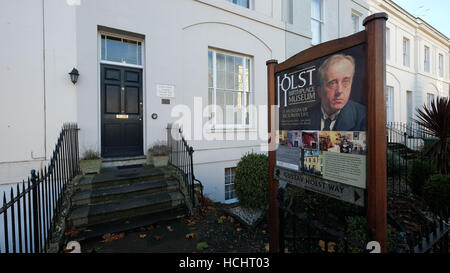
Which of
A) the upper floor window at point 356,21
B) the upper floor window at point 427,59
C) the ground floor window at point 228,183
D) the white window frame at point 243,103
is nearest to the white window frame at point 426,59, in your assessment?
the upper floor window at point 427,59

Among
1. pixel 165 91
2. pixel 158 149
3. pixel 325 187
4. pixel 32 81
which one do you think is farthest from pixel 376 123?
pixel 32 81

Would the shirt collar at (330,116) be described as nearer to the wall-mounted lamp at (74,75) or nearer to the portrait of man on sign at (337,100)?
the portrait of man on sign at (337,100)

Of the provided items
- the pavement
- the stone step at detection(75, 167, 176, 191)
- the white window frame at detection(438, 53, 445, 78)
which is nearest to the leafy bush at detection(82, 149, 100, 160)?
the stone step at detection(75, 167, 176, 191)

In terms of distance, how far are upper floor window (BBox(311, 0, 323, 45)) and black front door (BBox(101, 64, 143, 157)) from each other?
755 centimetres

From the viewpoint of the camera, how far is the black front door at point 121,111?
514 cm

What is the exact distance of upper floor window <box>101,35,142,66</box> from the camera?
516 centimetres

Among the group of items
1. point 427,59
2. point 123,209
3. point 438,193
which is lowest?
point 123,209

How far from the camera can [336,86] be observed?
2.01 metres

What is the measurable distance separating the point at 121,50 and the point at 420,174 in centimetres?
817

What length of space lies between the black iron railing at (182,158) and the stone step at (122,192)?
0.93 feet

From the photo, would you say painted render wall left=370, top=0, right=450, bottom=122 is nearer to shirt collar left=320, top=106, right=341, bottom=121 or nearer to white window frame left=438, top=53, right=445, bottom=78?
white window frame left=438, top=53, right=445, bottom=78

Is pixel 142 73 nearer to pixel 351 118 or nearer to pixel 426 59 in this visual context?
pixel 351 118

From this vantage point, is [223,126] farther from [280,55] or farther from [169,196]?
[280,55]
